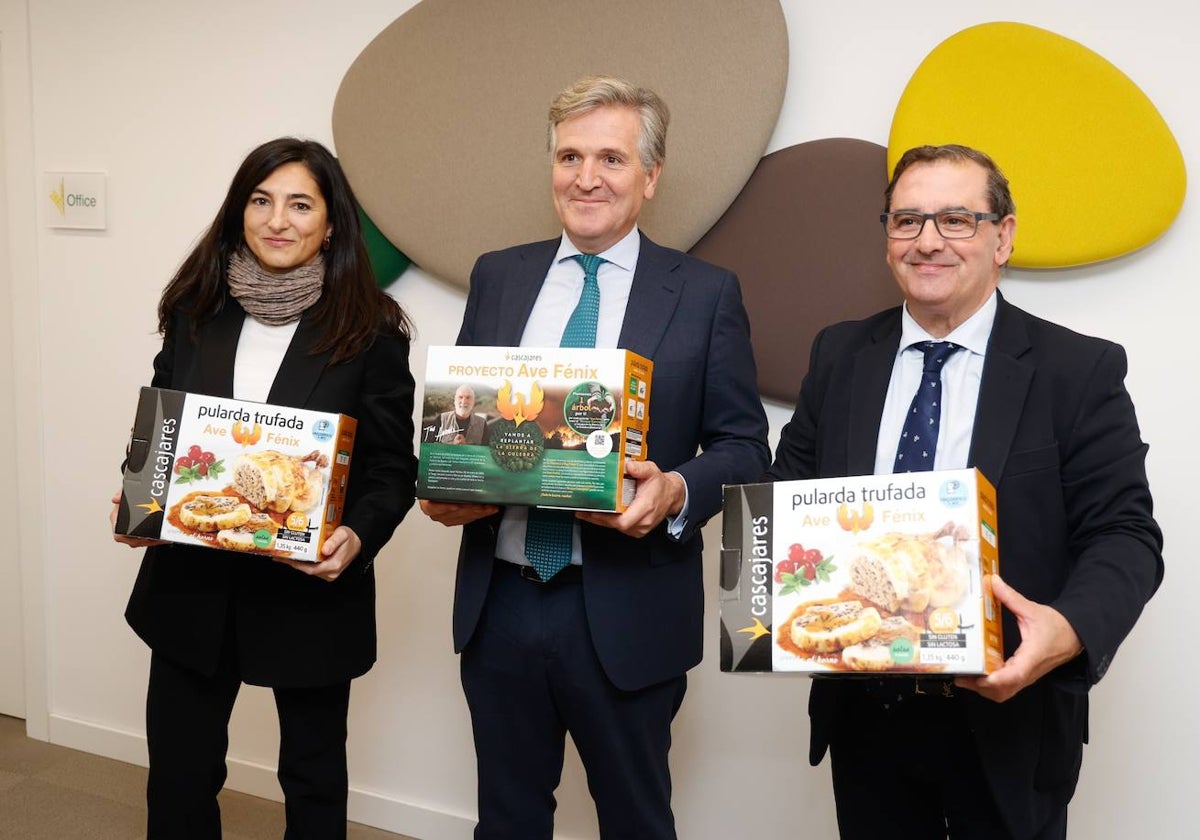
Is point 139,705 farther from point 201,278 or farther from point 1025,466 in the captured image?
point 1025,466

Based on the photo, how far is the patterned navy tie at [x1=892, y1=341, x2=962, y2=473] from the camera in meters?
1.40

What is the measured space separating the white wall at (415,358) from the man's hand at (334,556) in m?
0.94

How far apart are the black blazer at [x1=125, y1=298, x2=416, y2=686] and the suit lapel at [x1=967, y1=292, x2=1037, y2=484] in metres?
1.00

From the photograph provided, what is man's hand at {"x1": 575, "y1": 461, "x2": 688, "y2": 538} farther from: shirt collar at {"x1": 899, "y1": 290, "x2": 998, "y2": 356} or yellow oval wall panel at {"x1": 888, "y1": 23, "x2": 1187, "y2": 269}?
yellow oval wall panel at {"x1": 888, "y1": 23, "x2": 1187, "y2": 269}

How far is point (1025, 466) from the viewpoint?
53.4 inches

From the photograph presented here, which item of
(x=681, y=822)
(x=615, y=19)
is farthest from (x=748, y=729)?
(x=615, y=19)

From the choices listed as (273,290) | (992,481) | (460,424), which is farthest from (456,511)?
(992,481)

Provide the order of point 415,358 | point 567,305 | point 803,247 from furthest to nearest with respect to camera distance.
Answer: point 415,358, point 803,247, point 567,305

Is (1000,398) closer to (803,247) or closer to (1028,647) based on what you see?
(1028,647)

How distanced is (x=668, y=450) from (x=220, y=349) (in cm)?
82

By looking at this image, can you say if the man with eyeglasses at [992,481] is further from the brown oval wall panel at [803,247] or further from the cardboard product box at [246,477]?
the cardboard product box at [246,477]

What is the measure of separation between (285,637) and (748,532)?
916 millimetres

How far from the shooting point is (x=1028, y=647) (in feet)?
3.94

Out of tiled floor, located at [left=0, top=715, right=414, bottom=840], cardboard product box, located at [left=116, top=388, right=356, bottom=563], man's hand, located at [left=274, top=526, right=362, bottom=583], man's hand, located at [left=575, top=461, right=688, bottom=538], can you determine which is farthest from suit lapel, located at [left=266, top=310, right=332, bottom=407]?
tiled floor, located at [left=0, top=715, right=414, bottom=840]
